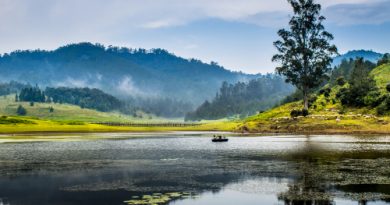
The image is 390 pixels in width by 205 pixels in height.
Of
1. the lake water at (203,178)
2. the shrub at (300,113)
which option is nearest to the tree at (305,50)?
the shrub at (300,113)

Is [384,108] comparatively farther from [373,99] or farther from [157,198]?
[157,198]

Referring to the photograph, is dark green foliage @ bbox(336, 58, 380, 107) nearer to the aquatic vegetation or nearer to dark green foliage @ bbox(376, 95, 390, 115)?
dark green foliage @ bbox(376, 95, 390, 115)

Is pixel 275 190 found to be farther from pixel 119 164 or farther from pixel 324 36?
pixel 324 36

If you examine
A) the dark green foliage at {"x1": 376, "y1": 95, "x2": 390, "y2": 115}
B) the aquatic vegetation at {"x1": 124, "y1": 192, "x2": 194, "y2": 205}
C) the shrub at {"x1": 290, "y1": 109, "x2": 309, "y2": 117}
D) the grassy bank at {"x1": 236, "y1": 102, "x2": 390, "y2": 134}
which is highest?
the dark green foliage at {"x1": 376, "y1": 95, "x2": 390, "y2": 115}

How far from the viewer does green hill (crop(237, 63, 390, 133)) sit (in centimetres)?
13425

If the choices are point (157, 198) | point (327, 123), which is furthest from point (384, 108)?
point (157, 198)

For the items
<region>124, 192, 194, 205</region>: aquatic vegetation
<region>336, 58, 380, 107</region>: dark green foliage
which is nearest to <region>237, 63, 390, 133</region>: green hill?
<region>336, 58, 380, 107</region>: dark green foliage

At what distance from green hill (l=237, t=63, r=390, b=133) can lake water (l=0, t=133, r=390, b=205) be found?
217 feet

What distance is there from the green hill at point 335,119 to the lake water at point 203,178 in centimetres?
6603

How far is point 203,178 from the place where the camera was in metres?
46.5

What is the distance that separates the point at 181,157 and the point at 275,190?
31.3m

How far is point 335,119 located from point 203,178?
107m

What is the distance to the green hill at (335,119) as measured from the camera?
134 metres

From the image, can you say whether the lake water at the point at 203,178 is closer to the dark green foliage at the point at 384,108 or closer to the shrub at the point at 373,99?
the dark green foliage at the point at 384,108
